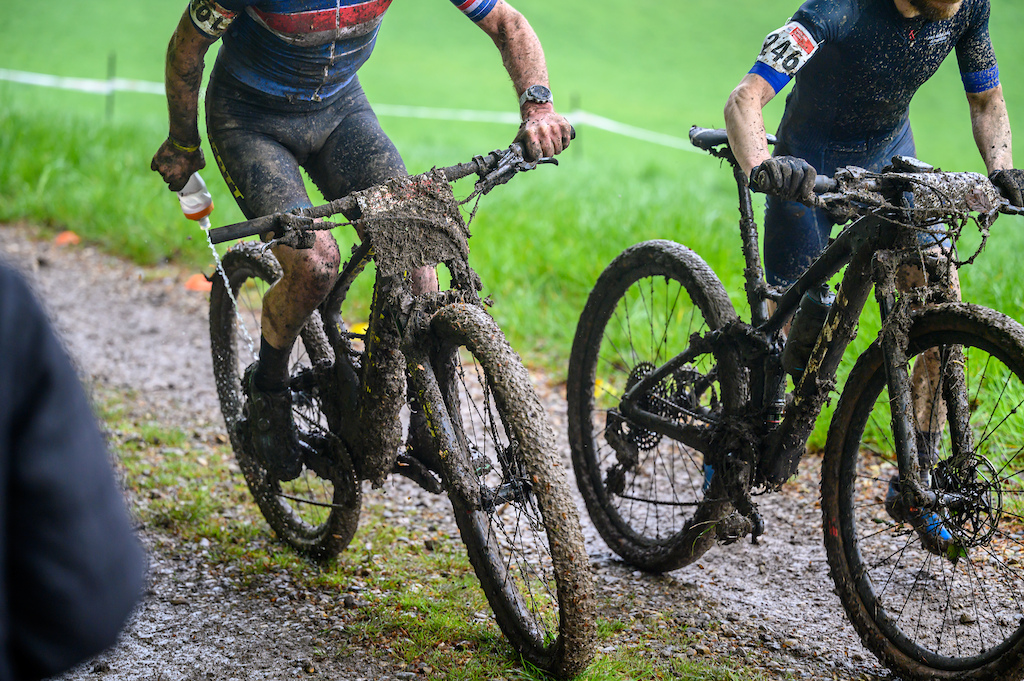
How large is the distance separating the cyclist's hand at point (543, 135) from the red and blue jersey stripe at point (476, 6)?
20.4 inches

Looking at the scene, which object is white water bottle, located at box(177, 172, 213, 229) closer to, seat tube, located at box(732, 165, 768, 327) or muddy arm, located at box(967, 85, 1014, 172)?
seat tube, located at box(732, 165, 768, 327)

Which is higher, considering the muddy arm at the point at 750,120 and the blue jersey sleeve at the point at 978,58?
the blue jersey sleeve at the point at 978,58

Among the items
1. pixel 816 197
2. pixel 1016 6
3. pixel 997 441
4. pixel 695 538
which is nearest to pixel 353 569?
pixel 695 538

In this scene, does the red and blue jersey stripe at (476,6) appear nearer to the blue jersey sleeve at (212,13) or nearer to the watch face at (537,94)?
the watch face at (537,94)

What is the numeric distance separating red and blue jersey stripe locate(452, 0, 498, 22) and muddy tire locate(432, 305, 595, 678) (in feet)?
3.60

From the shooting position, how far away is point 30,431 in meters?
1.03

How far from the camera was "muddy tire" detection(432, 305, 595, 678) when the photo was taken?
2.34m

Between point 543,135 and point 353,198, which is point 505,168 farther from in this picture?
point 353,198

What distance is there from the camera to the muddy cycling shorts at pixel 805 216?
125 inches

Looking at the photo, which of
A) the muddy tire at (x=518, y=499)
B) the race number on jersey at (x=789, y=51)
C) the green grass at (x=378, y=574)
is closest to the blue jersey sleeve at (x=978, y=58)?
the race number on jersey at (x=789, y=51)

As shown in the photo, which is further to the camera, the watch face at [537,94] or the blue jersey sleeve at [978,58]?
the blue jersey sleeve at [978,58]

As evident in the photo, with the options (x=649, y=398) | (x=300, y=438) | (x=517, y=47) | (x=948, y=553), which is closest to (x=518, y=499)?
(x=649, y=398)

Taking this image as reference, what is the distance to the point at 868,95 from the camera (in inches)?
117

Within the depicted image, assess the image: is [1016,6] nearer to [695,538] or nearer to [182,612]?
[695,538]
